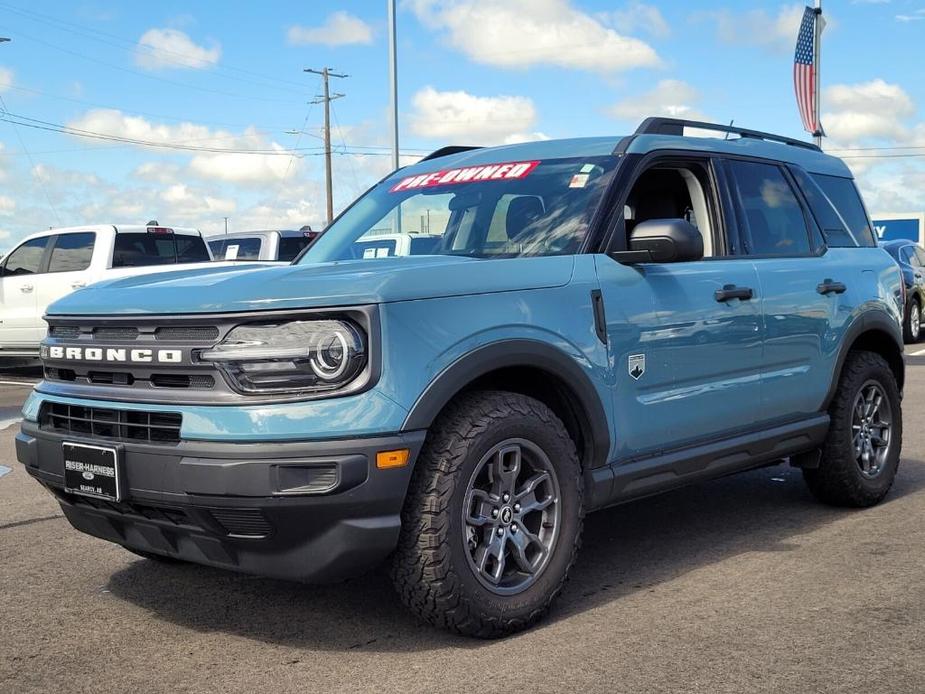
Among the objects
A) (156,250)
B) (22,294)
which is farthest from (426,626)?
(22,294)

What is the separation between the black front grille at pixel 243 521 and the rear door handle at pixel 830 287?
3284mm

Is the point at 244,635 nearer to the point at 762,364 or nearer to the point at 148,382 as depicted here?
the point at 148,382

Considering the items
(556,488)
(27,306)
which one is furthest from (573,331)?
(27,306)

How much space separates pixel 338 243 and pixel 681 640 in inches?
97.2

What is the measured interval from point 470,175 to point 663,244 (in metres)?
1.12

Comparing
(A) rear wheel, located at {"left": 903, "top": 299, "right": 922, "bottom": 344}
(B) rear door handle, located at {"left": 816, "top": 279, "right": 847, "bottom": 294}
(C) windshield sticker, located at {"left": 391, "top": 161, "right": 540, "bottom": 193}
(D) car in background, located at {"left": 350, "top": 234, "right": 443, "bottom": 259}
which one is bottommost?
(A) rear wheel, located at {"left": 903, "top": 299, "right": 922, "bottom": 344}

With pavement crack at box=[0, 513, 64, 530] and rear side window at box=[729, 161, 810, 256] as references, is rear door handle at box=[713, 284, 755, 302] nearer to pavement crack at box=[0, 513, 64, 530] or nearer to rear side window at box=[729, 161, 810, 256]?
rear side window at box=[729, 161, 810, 256]

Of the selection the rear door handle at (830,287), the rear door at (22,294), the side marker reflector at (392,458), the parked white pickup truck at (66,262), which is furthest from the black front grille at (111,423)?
the rear door at (22,294)

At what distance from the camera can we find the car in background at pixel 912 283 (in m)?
19.2

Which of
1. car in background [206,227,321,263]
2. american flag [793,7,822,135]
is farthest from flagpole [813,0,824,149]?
car in background [206,227,321,263]

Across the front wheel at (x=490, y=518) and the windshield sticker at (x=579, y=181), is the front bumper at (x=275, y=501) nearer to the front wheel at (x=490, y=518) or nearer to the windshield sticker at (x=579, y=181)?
the front wheel at (x=490, y=518)

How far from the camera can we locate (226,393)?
3.38 meters

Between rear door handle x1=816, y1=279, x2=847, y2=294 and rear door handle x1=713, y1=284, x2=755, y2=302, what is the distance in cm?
70

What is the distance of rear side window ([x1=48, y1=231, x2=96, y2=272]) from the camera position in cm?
1416
